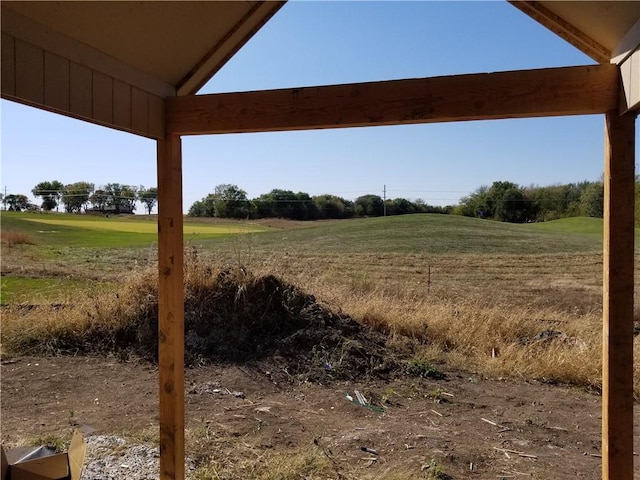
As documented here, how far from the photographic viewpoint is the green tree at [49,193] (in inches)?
419

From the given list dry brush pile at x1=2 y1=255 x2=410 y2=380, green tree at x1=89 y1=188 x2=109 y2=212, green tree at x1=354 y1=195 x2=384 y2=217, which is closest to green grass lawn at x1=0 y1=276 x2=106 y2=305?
dry brush pile at x1=2 y1=255 x2=410 y2=380

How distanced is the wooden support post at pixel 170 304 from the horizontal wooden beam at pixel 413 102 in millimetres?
217

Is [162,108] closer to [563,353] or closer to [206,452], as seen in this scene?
[206,452]

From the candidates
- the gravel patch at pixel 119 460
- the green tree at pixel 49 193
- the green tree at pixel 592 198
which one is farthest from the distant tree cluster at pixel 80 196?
the green tree at pixel 592 198

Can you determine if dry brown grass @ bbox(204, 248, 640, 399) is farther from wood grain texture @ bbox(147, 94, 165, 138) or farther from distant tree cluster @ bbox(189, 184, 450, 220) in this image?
distant tree cluster @ bbox(189, 184, 450, 220)

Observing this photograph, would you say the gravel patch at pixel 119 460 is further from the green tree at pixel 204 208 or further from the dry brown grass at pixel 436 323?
the green tree at pixel 204 208

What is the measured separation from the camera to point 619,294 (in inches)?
67.2

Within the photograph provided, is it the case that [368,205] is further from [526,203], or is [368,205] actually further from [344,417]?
[344,417]

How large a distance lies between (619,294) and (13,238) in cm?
1205

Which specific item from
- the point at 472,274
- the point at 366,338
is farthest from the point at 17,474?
the point at 472,274

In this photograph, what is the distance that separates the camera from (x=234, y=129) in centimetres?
204

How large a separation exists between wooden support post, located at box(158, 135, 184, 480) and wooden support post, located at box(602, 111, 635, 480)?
69.8 inches

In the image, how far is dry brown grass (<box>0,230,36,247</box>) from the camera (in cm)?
1034

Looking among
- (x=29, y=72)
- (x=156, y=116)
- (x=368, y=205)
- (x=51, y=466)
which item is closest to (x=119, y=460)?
(x=51, y=466)
